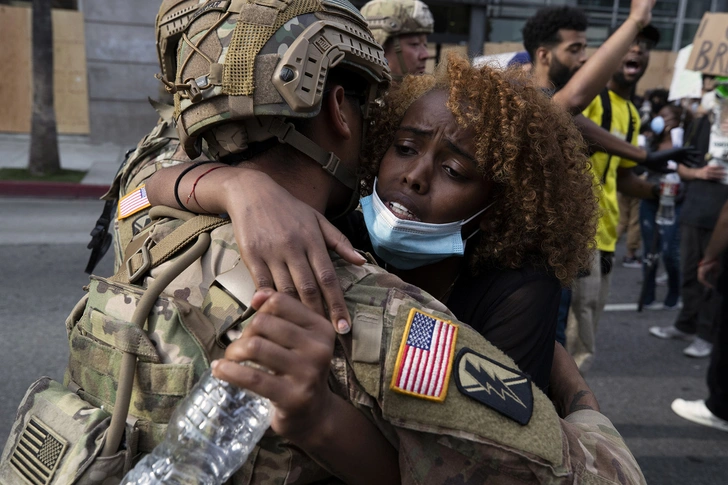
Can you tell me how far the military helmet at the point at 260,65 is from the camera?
1.45 m

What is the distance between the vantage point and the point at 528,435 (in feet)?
4.08

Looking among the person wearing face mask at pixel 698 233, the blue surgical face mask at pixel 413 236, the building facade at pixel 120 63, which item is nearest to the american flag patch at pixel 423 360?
the blue surgical face mask at pixel 413 236

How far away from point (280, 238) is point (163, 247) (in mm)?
286

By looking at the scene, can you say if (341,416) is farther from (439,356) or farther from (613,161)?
(613,161)

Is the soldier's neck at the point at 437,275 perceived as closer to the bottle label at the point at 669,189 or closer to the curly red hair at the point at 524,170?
the curly red hair at the point at 524,170

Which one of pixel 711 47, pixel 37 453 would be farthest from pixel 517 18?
pixel 37 453

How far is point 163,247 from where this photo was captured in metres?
1.45

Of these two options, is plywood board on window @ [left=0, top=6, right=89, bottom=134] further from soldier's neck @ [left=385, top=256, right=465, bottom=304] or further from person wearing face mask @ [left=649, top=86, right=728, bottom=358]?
soldier's neck @ [left=385, top=256, right=465, bottom=304]

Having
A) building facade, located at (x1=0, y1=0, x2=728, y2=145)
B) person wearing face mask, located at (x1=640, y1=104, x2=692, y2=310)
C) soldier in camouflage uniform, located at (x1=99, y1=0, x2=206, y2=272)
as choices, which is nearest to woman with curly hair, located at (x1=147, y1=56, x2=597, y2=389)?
soldier in camouflage uniform, located at (x1=99, y1=0, x2=206, y2=272)

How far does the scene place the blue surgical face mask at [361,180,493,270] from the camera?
1.86 metres

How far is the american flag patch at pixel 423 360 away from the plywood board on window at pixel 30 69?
15.1 metres

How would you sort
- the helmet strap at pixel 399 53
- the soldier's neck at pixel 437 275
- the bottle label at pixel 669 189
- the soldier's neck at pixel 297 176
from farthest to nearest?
the bottle label at pixel 669 189, the helmet strap at pixel 399 53, the soldier's neck at pixel 437 275, the soldier's neck at pixel 297 176

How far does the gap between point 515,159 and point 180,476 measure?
1.13m

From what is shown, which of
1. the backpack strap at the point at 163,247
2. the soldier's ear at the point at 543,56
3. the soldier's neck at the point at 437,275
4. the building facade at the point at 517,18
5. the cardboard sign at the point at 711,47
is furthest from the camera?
the building facade at the point at 517,18
